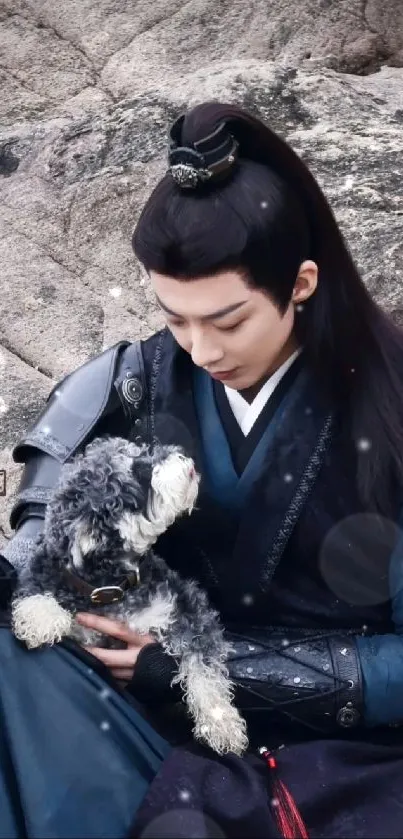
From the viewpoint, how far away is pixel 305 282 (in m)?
2.42

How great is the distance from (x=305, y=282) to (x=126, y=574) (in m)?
0.93

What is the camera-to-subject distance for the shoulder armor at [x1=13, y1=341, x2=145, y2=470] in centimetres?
283

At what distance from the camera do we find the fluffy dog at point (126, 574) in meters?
2.51

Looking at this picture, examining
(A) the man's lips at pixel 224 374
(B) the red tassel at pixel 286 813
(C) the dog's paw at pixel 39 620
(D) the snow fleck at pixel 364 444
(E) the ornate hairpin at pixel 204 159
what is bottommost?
(B) the red tassel at pixel 286 813

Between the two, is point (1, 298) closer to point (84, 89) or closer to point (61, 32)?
point (84, 89)

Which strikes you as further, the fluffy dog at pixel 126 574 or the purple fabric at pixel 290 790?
the fluffy dog at pixel 126 574

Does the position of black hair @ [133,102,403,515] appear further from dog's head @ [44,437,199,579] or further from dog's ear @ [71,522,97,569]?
dog's ear @ [71,522,97,569]

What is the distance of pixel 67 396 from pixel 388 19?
4.95 metres

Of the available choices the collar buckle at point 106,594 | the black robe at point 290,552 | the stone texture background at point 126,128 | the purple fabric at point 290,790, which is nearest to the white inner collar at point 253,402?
the black robe at point 290,552

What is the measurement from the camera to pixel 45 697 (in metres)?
2.33

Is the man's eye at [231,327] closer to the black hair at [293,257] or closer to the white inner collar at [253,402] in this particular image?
the black hair at [293,257]

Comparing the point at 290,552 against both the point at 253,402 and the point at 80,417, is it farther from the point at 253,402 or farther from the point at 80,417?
the point at 80,417

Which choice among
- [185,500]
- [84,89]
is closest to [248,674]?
[185,500]

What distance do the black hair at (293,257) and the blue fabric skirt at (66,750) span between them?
0.88m
